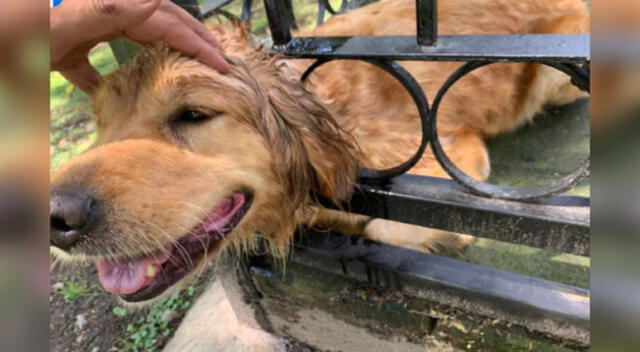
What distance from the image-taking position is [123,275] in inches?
73.2

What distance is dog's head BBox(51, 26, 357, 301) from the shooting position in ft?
5.38

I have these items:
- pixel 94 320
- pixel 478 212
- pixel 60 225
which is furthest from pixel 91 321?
pixel 478 212

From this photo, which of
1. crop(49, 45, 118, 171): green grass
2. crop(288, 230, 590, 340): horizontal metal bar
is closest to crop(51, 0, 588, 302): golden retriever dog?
crop(288, 230, 590, 340): horizontal metal bar

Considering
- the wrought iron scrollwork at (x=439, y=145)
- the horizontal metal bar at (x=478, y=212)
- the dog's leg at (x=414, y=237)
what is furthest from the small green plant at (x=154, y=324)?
the wrought iron scrollwork at (x=439, y=145)

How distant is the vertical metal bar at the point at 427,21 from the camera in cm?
147

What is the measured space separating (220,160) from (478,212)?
0.94 meters

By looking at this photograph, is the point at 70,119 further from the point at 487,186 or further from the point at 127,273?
the point at 487,186

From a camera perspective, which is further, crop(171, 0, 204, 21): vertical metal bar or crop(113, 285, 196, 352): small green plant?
crop(113, 285, 196, 352): small green plant

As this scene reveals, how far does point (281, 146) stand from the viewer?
2039 mm

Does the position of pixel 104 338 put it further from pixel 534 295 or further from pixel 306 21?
pixel 306 21

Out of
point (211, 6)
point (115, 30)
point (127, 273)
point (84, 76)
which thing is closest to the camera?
point (115, 30)

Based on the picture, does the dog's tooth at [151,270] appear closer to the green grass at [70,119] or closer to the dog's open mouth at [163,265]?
the dog's open mouth at [163,265]

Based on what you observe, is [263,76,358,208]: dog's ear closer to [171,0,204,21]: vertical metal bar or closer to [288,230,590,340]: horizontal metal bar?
[288,230,590,340]: horizontal metal bar

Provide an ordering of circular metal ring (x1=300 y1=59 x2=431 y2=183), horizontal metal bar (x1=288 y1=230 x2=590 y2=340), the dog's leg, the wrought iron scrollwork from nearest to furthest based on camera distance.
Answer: the wrought iron scrollwork, circular metal ring (x1=300 y1=59 x2=431 y2=183), horizontal metal bar (x1=288 y1=230 x2=590 y2=340), the dog's leg
